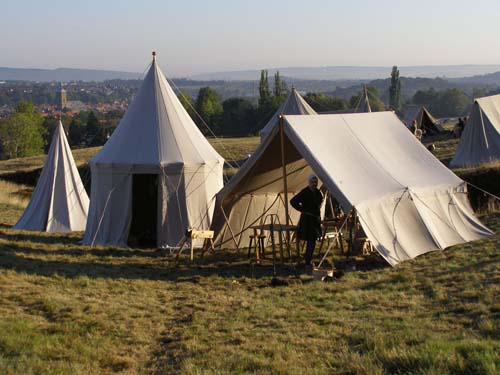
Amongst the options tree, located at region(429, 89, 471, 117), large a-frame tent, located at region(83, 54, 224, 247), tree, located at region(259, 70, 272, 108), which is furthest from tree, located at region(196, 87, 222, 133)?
large a-frame tent, located at region(83, 54, 224, 247)

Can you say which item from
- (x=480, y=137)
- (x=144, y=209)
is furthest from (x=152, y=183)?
(x=480, y=137)

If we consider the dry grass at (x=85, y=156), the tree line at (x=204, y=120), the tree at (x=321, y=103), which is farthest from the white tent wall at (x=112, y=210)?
the tree at (x=321, y=103)

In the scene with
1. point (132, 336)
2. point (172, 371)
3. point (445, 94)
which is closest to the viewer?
point (172, 371)

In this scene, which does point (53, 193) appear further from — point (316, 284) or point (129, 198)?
point (316, 284)

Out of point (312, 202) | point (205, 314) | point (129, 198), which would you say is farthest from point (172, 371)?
point (129, 198)

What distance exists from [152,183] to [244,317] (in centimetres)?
632

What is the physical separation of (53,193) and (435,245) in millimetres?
8497

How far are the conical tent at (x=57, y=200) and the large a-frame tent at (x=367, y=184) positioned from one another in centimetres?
481

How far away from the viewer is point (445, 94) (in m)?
95.3

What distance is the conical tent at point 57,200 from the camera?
14.9 m

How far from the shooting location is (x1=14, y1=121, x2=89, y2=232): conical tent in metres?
14.9

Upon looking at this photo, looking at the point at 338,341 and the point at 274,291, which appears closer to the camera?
the point at 338,341

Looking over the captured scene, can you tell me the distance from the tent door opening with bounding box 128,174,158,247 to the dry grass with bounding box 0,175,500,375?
6.29ft

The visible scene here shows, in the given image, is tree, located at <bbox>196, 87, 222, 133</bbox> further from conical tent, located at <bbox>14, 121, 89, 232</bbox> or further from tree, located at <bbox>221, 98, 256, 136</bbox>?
conical tent, located at <bbox>14, 121, 89, 232</bbox>
